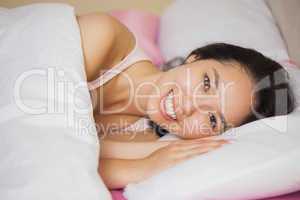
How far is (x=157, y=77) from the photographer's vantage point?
1398 mm

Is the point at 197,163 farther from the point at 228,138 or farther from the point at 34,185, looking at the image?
the point at 34,185

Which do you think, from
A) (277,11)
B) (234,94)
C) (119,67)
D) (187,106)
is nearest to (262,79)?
(234,94)

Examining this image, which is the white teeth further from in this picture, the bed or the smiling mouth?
the bed

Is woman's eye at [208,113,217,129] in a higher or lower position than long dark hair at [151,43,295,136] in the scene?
lower

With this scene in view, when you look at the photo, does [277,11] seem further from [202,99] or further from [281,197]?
[281,197]

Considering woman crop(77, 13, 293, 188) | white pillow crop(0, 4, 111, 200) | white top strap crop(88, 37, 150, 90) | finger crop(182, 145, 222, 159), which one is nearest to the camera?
white pillow crop(0, 4, 111, 200)

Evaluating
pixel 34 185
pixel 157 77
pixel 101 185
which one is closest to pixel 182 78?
pixel 157 77

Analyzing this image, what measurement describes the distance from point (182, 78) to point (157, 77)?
4.9 inches

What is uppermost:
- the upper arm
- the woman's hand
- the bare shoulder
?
the bare shoulder

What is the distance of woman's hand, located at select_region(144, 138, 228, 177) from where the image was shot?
3.59 ft

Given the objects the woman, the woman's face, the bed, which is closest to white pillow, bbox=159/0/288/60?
the bed

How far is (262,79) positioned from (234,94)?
0.12 metres

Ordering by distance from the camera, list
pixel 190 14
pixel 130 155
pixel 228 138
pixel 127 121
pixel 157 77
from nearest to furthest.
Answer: pixel 228 138 → pixel 130 155 → pixel 157 77 → pixel 127 121 → pixel 190 14

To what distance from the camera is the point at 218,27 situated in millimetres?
1707
